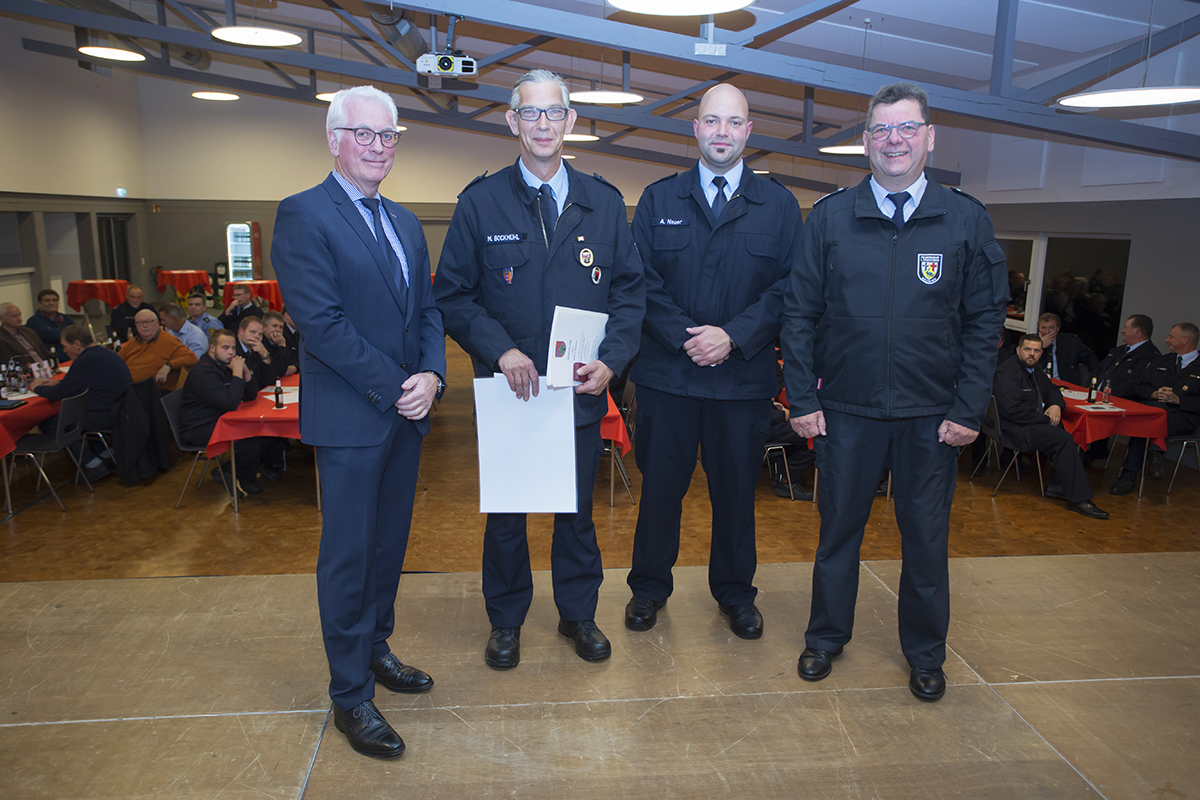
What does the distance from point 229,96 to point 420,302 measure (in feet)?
35.2

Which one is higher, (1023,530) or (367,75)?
(367,75)

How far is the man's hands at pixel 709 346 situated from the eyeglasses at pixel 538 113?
2.83 ft

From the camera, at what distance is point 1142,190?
8.07 meters

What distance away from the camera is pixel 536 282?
101 inches

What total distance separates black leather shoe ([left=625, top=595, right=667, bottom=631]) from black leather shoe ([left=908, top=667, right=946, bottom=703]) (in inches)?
37.1

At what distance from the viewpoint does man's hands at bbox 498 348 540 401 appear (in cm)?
248

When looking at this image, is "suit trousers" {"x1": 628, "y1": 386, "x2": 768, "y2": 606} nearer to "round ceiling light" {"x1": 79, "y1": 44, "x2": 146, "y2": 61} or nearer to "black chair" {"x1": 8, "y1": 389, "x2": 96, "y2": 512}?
"black chair" {"x1": 8, "y1": 389, "x2": 96, "y2": 512}

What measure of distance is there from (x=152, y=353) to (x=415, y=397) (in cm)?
556

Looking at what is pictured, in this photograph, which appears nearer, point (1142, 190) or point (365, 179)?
point (365, 179)

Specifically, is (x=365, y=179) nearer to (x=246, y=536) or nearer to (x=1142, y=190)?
(x=246, y=536)

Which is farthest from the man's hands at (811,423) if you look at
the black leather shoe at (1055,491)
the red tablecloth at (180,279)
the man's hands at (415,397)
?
the red tablecloth at (180,279)

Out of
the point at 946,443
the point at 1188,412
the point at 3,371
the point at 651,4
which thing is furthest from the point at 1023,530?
the point at 3,371

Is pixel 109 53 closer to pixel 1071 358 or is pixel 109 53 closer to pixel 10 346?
pixel 10 346

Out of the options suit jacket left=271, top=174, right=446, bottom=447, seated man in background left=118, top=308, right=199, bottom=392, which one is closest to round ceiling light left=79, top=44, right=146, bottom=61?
seated man in background left=118, top=308, right=199, bottom=392
